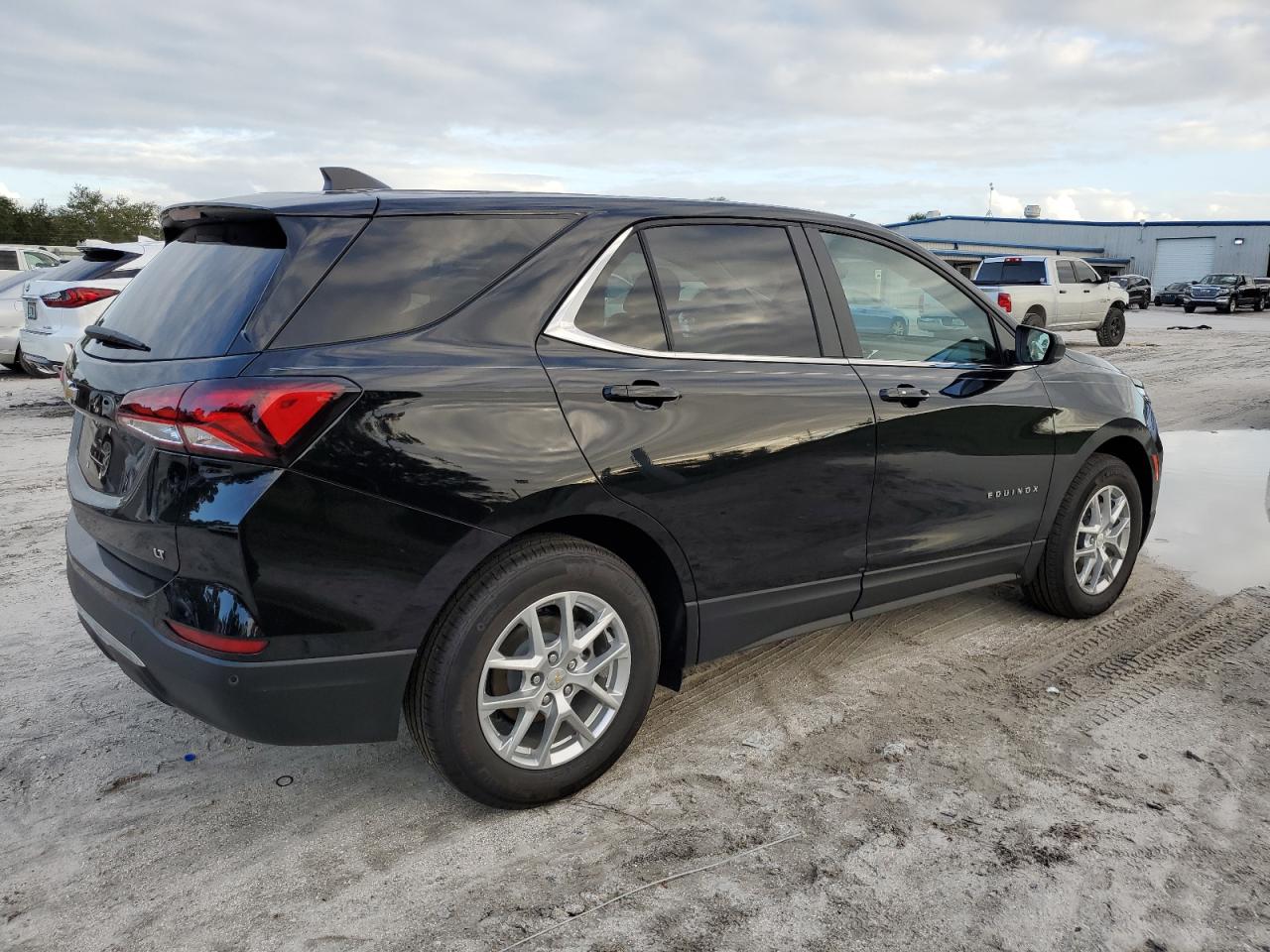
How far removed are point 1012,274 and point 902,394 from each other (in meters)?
17.8

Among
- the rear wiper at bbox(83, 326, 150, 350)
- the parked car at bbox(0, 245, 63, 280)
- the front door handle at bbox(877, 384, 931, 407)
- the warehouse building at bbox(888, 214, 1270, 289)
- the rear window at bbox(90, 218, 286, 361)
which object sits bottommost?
the front door handle at bbox(877, 384, 931, 407)

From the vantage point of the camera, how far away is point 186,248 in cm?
311

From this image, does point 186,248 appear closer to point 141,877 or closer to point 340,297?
point 340,297

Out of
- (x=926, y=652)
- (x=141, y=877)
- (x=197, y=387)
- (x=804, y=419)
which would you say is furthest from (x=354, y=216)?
(x=926, y=652)

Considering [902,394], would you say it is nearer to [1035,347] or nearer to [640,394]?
[1035,347]

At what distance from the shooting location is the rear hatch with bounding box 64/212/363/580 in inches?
100

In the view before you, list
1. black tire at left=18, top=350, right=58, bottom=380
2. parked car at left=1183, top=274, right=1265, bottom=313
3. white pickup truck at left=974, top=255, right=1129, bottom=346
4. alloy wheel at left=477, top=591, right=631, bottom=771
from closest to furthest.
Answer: alloy wheel at left=477, top=591, right=631, bottom=771 < black tire at left=18, top=350, right=58, bottom=380 < white pickup truck at left=974, top=255, right=1129, bottom=346 < parked car at left=1183, top=274, right=1265, bottom=313

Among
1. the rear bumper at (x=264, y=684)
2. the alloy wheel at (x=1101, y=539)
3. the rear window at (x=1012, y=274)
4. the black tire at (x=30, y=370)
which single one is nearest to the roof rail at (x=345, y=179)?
the rear bumper at (x=264, y=684)

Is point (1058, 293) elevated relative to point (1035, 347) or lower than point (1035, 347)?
elevated

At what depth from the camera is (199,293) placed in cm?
282

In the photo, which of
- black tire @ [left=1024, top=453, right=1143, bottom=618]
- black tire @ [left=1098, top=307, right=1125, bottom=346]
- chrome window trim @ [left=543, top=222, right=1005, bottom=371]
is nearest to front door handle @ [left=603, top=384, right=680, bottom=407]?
chrome window trim @ [left=543, top=222, right=1005, bottom=371]

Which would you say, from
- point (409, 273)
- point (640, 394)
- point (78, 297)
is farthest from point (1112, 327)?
point (409, 273)

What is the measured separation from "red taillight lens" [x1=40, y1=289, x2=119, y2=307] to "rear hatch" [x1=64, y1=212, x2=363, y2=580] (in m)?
8.56

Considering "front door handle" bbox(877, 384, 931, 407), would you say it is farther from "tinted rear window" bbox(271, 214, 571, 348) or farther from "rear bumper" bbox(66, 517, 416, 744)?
"rear bumper" bbox(66, 517, 416, 744)
